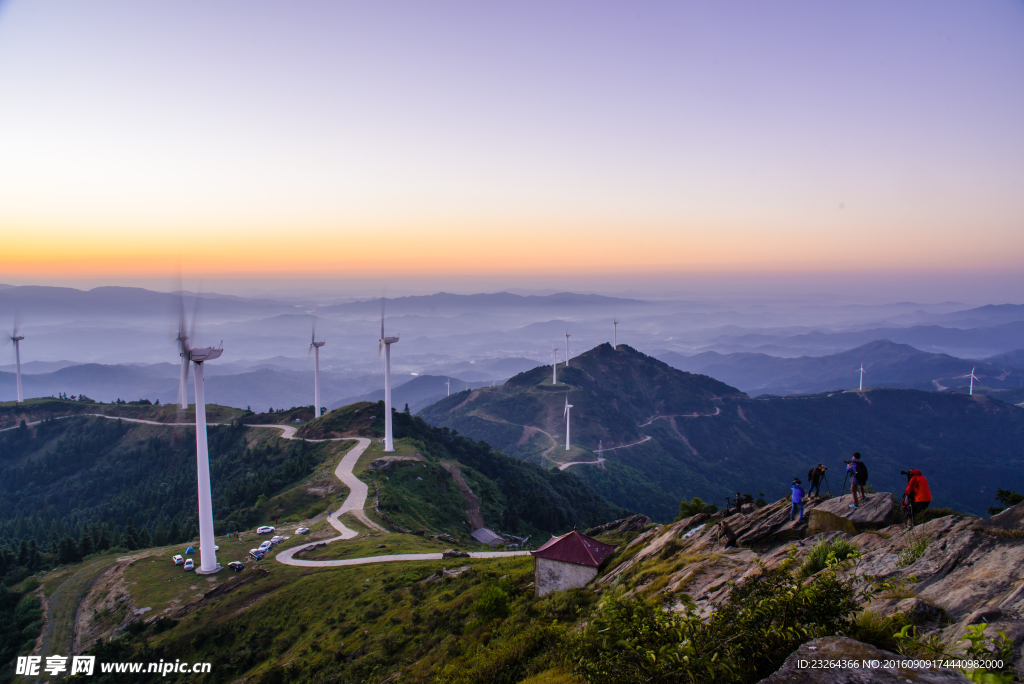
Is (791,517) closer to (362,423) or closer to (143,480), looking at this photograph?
(362,423)

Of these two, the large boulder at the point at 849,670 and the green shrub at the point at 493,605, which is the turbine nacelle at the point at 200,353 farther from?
the large boulder at the point at 849,670

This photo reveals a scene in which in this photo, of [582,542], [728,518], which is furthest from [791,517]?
[582,542]

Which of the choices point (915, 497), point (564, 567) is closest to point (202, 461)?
point (564, 567)

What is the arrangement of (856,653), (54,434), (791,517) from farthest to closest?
(54,434)
(791,517)
(856,653)

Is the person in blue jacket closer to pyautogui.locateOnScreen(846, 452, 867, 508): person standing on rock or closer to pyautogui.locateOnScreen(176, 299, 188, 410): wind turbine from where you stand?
pyautogui.locateOnScreen(846, 452, 867, 508): person standing on rock

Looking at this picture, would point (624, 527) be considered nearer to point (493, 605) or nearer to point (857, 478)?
point (493, 605)
